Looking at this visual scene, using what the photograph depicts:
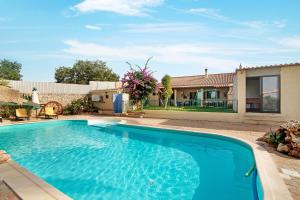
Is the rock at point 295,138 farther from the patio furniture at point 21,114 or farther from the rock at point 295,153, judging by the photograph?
the patio furniture at point 21,114

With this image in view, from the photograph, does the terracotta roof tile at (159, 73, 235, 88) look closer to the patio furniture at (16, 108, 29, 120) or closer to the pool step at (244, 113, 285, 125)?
the pool step at (244, 113, 285, 125)

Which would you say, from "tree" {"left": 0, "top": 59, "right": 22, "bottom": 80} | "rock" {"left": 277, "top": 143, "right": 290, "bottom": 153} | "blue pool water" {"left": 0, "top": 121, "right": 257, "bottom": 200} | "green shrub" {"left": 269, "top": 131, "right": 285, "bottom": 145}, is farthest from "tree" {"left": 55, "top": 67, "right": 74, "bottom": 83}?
"rock" {"left": 277, "top": 143, "right": 290, "bottom": 153}

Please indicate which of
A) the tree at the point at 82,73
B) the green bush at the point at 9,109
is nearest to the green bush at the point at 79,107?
the green bush at the point at 9,109

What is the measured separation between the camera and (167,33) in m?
14.5

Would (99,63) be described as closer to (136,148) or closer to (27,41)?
(27,41)

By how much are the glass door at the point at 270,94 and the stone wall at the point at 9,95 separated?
18996 mm

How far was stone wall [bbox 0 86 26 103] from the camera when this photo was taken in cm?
1686

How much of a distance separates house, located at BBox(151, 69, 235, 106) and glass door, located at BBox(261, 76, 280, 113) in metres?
6.08

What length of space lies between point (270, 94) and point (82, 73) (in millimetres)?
41421

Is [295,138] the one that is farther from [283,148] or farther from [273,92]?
[273,92]

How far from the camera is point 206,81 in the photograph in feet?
82.6

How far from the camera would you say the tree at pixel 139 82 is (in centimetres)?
1861

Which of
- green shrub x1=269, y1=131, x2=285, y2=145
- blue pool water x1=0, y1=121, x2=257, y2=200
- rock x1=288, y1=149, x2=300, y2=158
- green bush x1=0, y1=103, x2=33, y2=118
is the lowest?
blue pool water x1=0, y1=121, x2=257, y2=200

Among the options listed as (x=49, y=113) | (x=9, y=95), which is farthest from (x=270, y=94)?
(x=9, y=95)
